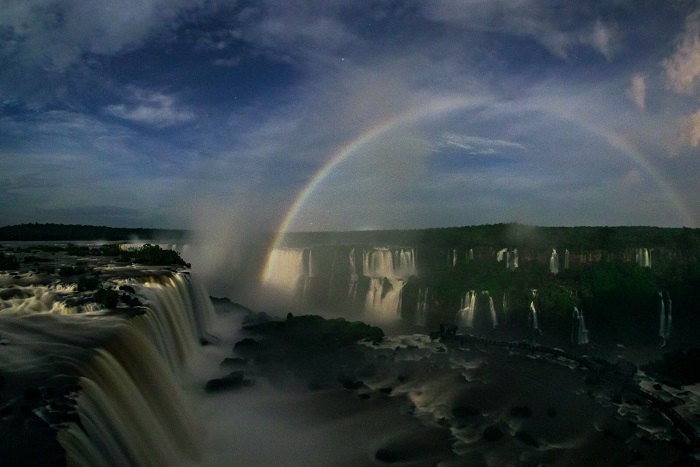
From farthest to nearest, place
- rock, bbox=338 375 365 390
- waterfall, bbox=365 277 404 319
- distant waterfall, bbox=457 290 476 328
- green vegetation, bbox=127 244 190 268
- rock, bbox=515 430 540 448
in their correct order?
waterfall, bbox=365 277 404 319 → distant waterfall, bbox=457 290 476 328 → green vegetation, bbox=127 244 190 268 → rock, bbox=338 375 365 390 → rock, bbox=515 430 540 448

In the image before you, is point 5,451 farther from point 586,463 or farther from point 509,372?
point 509,372

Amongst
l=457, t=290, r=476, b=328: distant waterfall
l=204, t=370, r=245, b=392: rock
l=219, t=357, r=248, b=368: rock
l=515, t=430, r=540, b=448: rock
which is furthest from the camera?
l=457, t=290, r=476, b=328: distant waterfall

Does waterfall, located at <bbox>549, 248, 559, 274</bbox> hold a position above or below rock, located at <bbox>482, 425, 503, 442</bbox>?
above

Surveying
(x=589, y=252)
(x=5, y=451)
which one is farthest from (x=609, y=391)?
(x=589, y=252)

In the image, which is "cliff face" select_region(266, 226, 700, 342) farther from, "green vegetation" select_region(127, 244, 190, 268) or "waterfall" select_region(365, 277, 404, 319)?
"green vegetation" select_region(127, 244, 190, 268)

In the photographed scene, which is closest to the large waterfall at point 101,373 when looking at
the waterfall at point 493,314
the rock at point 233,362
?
the rock at point 233,362

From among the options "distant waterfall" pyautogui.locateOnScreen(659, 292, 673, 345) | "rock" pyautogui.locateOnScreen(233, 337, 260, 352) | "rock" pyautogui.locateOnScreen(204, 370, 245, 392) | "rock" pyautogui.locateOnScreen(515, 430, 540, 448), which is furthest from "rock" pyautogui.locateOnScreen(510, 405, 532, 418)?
"distant waterfall" pyautogui.locateOnScreen(659, 292, 673, 345)
